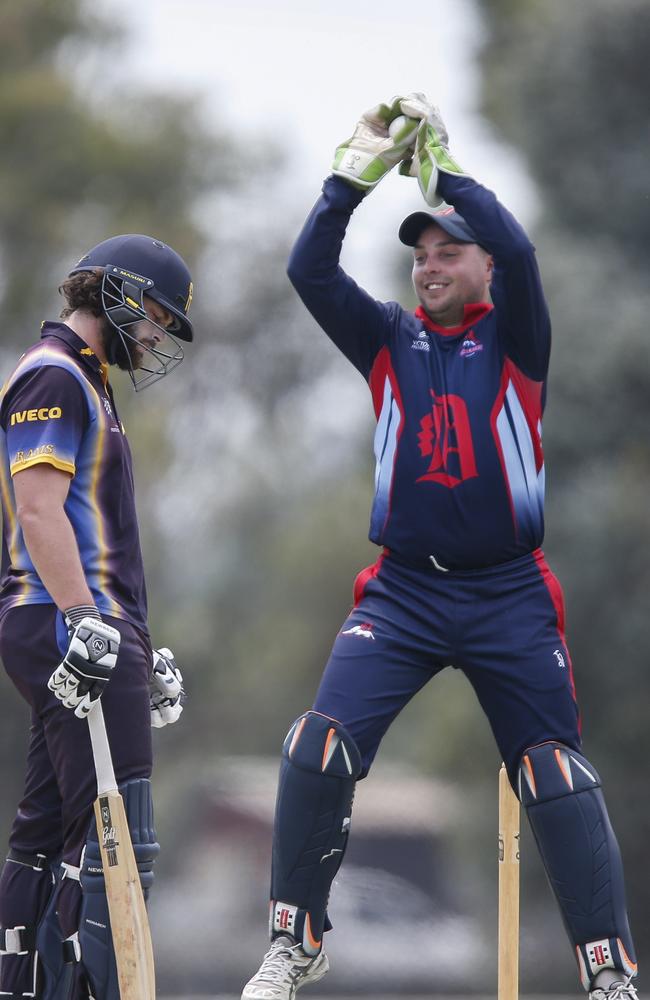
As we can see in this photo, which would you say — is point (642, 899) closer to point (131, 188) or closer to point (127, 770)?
point (127, 770)

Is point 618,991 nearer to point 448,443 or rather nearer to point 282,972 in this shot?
point 282,972

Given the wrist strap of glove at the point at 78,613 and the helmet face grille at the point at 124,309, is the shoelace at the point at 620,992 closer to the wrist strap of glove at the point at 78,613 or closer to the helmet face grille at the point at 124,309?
the wrist strap of glove at the point at 78,613

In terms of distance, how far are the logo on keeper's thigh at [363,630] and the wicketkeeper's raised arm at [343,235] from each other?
66cm

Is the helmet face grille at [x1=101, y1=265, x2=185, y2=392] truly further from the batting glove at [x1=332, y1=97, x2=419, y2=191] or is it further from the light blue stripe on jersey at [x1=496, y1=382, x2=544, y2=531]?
the light blue stripe on jersey at [x1=496, y1=382, x2=544, y2=531]

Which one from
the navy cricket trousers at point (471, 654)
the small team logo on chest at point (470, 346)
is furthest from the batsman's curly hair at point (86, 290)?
the navy cricket trousers at point (471, 654)

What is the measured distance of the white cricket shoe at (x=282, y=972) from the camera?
10.1 feet

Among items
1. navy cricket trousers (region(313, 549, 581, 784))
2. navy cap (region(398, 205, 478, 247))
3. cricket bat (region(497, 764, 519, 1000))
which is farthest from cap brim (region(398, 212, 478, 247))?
cricket bat (region(497, 764, 519, 1000))

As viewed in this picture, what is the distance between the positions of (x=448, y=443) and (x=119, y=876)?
121 centimetres

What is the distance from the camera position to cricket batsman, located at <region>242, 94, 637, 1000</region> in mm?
3133

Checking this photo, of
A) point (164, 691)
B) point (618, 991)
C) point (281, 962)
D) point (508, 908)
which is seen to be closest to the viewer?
point (618, 991)

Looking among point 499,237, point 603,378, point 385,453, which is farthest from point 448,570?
point 603,378

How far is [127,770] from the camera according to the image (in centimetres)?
311

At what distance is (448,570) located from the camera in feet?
10.8

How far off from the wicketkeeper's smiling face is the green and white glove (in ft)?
0.41
